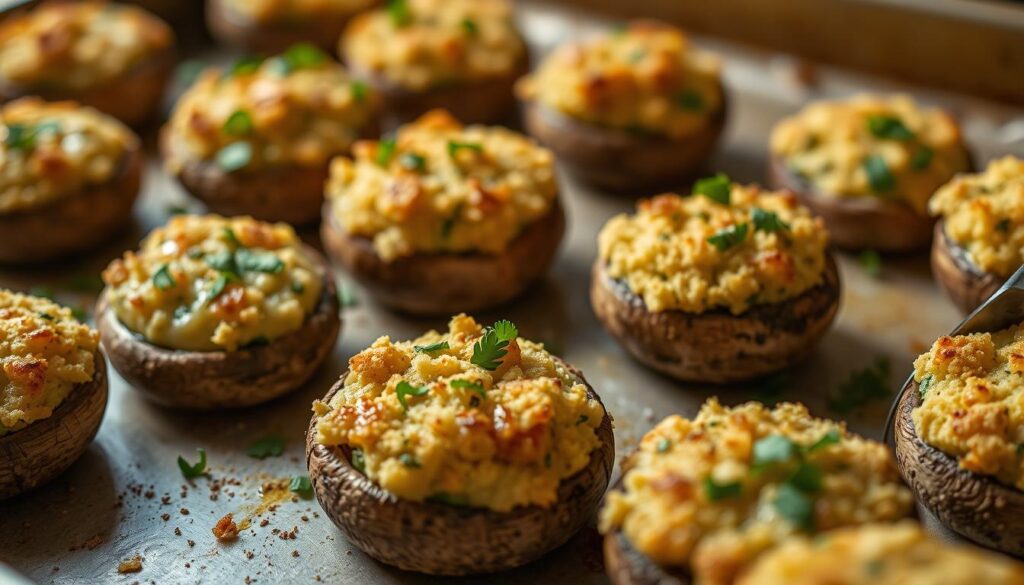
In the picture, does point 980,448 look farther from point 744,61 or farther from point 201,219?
point 744,61

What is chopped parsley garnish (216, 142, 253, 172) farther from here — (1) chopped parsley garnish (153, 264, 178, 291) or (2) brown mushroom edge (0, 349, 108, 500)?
(2) brown mushroom edge (0, 349, 108, 500)

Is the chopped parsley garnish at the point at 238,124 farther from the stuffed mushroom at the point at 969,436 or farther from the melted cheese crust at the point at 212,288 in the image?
the stuffed mushroom at the point at 969,436

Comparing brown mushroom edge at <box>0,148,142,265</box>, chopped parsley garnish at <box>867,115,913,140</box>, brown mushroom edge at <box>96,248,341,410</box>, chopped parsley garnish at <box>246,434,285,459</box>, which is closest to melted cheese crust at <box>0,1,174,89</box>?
brown mushroom edge at <box>0,148,142,265</box>

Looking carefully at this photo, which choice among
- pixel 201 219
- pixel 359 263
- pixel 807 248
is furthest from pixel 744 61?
pixel 201 219

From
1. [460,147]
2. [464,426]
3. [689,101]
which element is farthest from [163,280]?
[689,101]

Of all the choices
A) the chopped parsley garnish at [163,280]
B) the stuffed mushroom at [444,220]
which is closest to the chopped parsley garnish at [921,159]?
the stuffed mushroom at [444,220]

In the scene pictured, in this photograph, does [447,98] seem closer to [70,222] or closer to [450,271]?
[450,271]
